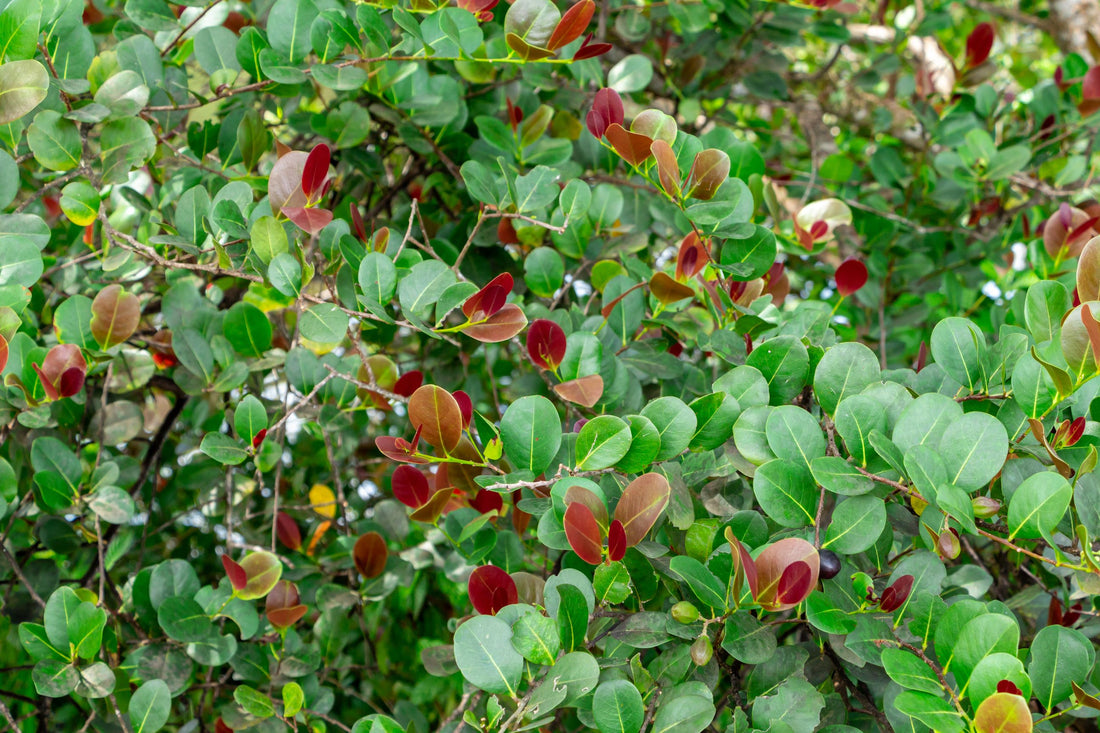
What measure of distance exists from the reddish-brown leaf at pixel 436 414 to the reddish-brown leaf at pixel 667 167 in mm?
324

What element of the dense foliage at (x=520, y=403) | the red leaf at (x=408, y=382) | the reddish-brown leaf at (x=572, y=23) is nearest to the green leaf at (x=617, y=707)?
the dense foliage at (x=520, y=403)

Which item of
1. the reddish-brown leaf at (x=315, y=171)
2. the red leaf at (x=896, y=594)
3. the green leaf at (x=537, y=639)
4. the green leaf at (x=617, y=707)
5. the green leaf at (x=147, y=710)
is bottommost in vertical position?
the green leaf at (x=147, y=710)

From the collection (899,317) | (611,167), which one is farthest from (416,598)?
(899,317)

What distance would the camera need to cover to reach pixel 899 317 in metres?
1.61

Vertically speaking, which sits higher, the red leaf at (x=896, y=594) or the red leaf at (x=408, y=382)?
the red leaf at (x=896, y=594)

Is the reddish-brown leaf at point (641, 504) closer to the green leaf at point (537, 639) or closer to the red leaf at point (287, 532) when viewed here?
the green leaf at point (537, 639)

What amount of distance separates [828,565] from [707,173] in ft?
1.38

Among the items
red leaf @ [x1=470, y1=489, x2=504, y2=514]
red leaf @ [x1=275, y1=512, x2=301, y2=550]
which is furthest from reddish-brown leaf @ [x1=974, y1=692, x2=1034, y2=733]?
red leaf @ [x1=275, y1=512, x2=301, y2=550]

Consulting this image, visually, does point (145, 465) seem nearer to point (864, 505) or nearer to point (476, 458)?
point (476, 458)

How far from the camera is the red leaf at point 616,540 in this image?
702 millimetres

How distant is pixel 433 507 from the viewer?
918 millimetres

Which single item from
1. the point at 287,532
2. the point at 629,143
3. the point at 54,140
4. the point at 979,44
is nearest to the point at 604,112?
the point at 629,143

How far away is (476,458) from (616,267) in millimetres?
393

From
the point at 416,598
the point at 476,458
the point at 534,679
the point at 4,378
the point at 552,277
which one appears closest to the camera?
the point at 534,679
